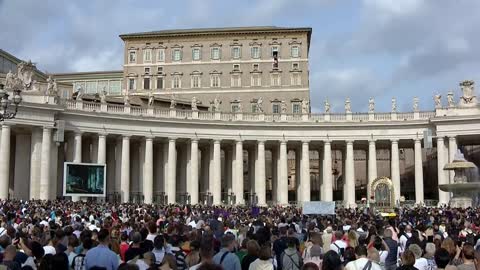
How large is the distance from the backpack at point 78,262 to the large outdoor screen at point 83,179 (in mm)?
44558

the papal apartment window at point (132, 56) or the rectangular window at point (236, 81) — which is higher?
the papal apartment window at point (132, 56)

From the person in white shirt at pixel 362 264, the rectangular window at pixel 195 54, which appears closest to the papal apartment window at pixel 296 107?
the rectangular window at pixel 195 54

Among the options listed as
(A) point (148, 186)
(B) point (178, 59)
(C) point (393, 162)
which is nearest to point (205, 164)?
(A) point (148, 186)

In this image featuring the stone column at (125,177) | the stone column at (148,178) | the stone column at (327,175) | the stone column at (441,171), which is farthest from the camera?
the stone column at (327,175)

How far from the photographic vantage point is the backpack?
42.4 feet

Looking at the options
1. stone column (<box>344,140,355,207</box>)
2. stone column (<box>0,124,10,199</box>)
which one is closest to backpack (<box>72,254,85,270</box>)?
stone column (<box>0,124,10,199</box>)

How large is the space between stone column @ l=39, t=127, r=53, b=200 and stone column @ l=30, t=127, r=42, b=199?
52cm

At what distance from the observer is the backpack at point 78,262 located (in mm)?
12938

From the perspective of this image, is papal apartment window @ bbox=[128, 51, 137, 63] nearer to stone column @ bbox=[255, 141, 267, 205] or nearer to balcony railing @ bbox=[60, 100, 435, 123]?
balcony railing @ bbox=[60, 100, 435, 123]

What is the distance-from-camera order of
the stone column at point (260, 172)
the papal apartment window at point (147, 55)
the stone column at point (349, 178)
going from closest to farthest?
the stone column at point (349, 178) < the stone column at point (260, 172) < the papal apartment window at point (147, 55)

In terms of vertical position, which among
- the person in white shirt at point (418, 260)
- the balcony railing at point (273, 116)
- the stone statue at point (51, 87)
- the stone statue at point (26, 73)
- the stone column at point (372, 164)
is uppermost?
the stone statue at point (26, 73)

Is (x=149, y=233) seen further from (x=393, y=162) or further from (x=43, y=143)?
(x=393, y=162)

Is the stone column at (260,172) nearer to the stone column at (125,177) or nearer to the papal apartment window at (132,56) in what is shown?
the stone column at (125,177)

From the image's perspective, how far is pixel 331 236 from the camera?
20.1 m
